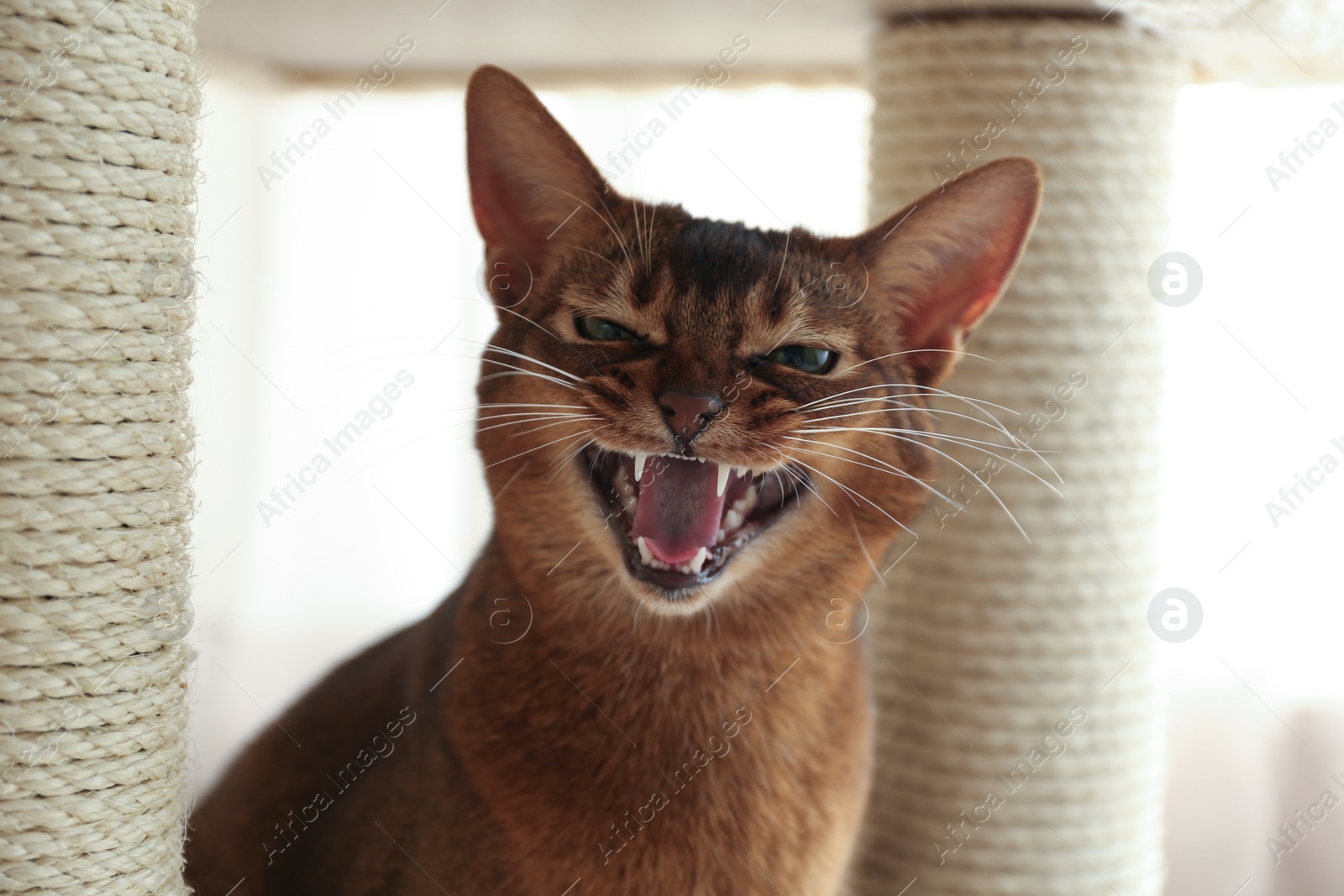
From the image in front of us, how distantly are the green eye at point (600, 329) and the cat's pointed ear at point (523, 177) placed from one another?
Answer: 132 mm

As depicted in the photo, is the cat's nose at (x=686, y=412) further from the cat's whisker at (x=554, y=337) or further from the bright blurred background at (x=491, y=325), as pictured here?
the bright blurred background at (x=491, y=325)

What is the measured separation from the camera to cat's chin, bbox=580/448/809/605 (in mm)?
1090

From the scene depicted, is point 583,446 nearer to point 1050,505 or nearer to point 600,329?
point 600,329

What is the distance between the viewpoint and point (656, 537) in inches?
43.5

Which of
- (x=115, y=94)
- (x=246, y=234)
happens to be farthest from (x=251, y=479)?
(x=115, y=94)

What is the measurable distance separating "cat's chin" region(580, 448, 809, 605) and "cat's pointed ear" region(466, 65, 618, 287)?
0.29 meters

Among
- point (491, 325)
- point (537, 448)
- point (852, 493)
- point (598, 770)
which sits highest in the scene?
point (852, 493)

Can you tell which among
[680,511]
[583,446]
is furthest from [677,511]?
[583,446]

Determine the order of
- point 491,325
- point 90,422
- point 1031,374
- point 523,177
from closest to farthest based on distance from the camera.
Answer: point 90,422, point 523,177, point 1031,374, point 491,325

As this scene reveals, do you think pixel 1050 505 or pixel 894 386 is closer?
pixel 894 386

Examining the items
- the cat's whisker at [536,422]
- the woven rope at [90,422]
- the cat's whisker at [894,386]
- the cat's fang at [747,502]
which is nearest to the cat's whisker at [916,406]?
the cat's whisker at [894,386]

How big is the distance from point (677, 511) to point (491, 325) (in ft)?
5.47

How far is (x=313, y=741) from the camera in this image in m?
1.39

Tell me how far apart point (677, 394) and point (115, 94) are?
54cm
